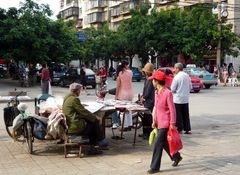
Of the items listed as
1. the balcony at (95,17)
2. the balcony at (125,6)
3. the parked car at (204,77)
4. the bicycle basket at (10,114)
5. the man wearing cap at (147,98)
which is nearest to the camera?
the bicycle basket at (10,114)

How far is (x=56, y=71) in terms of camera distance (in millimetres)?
37188

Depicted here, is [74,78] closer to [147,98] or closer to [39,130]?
[147,98]

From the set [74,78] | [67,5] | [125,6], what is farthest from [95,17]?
[74,78]

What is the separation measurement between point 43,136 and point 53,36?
28.2 m

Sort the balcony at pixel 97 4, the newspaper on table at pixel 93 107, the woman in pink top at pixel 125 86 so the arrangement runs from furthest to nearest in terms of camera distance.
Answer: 1. the balcony at pixel 97 4
2. the woman in pink top at pixel 125 86
3. the newspaper on table at pixel 93 107

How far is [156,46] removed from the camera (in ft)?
147

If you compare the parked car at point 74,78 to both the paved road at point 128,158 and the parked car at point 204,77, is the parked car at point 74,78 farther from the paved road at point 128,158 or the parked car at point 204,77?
the paved road at point 128,158

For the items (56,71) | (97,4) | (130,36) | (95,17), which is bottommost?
(56,71)

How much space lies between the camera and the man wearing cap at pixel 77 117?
8.06m

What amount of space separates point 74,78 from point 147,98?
2364cm

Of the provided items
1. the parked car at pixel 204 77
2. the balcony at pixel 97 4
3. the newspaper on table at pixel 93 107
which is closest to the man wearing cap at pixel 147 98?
the newspaper on table at pixel 93 107

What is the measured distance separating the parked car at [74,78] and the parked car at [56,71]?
1193 millimetres

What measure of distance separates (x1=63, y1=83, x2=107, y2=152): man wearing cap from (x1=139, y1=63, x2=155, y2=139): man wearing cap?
1759 millimetres

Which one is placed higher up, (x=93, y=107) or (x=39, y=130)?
(x=93, y=107)
